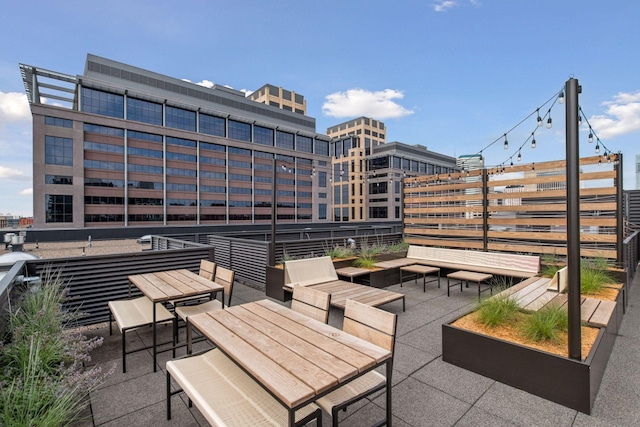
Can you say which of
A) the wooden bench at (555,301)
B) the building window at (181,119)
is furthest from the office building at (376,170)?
the wooden bench at (555,301)

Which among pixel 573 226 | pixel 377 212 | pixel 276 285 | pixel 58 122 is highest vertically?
pixel 58 122

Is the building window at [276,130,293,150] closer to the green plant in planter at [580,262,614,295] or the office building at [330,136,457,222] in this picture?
the office building at [330,136,457,222]

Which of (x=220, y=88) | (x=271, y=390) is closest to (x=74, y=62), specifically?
(x=220, y=88)

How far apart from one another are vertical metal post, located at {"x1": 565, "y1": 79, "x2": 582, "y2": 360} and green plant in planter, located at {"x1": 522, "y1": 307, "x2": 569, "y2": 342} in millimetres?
471

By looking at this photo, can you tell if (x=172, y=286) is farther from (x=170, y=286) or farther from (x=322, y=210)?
(x=322, y=210)

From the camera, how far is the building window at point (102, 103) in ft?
119

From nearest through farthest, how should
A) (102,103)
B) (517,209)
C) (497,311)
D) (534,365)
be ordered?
(534,365)
(497,311)
(517,209)
(102,103)

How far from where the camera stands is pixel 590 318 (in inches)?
140

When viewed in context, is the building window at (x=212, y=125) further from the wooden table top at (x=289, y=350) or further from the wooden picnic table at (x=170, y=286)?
the wooden table top at (x=289, y=350)

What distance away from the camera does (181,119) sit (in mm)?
43688

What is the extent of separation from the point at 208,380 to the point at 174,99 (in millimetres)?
48906

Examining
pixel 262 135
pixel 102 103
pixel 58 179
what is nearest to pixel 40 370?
pixel 58 179

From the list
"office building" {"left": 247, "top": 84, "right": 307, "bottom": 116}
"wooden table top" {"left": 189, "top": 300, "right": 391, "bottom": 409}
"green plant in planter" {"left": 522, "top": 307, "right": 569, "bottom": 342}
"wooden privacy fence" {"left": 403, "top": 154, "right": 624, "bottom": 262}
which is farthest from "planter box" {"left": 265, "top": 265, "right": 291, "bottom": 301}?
"office building" {"left": 247, "top": 84, "right": 307, "bottom": 116}

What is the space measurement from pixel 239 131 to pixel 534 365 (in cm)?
5145
